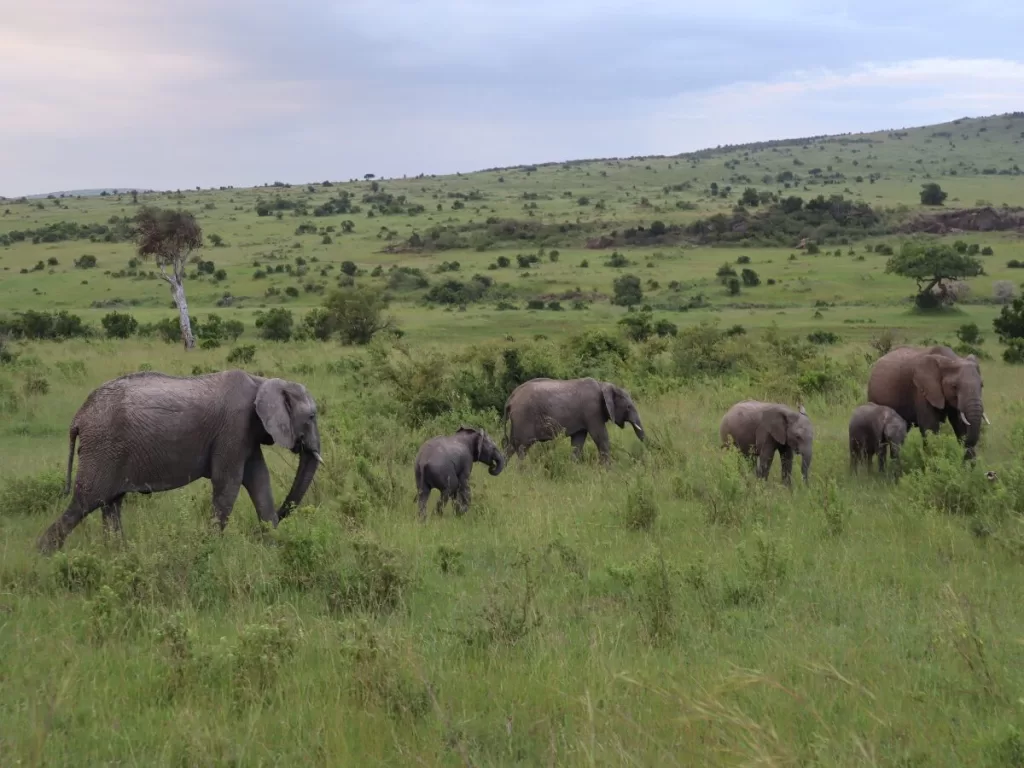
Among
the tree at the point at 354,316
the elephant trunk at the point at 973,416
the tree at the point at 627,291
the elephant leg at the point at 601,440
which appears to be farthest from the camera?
the tree at the point at 627,291

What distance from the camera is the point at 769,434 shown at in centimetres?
1073

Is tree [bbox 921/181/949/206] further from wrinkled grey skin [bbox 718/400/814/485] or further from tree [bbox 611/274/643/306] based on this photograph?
wrinkled grey skin [bbox 718/400/814/485]

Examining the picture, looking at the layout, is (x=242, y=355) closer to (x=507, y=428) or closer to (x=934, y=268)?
(x=507, y=428)

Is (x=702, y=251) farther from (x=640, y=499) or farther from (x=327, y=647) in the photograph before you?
(x=327, y=647)

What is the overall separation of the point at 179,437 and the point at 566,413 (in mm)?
5658

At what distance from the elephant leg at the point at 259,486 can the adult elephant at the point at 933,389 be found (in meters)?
7.84

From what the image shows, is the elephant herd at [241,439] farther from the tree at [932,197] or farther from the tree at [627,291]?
the tree at [932,197]

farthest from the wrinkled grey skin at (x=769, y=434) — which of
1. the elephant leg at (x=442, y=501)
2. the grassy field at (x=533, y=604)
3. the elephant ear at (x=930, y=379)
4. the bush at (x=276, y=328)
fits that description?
the bush at (x=276, y=328)

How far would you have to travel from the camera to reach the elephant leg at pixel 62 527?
7.61m

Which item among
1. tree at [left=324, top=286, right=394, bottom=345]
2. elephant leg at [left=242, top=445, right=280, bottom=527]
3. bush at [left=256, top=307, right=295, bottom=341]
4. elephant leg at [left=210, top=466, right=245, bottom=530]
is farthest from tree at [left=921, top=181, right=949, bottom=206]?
elephant leg at [left=210, top=466, right=245, bottom=530]

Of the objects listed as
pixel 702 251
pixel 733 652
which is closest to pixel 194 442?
pixel 733 652

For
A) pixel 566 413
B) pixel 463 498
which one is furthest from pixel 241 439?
pixel 566 413

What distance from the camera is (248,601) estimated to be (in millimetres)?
6422

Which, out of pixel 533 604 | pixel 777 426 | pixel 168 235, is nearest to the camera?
pixel 533 604
